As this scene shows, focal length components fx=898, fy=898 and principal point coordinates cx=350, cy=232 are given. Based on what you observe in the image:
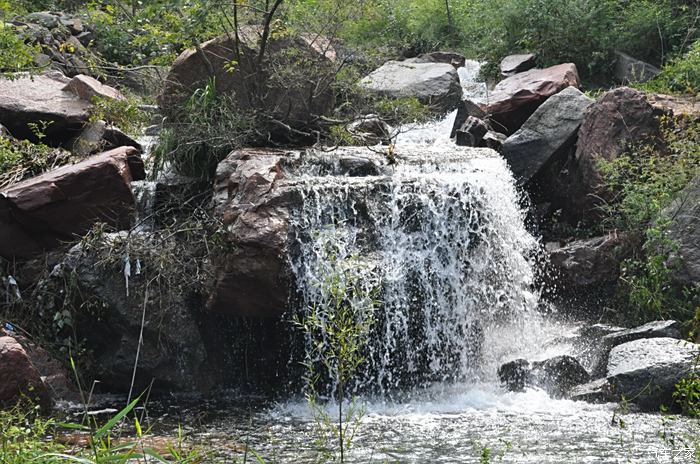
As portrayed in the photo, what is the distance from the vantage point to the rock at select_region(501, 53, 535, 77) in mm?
Result: 13422

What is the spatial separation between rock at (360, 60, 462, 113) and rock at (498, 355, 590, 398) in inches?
215

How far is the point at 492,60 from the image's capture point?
1479cm

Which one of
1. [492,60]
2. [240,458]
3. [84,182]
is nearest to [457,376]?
[240,458]

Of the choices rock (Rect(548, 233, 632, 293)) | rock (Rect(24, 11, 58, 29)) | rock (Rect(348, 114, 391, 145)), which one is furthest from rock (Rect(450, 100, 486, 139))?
rock (Rect(24, 11, 58, 29))

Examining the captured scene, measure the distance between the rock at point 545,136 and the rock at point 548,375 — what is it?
275 cm

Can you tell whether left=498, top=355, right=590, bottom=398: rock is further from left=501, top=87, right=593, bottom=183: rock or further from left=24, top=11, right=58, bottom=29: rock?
left=24, top=11, right=58, bottom=29: rock

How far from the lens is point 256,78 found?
9922 millimetres

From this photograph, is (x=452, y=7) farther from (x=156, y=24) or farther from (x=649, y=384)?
(x=649, y=384)

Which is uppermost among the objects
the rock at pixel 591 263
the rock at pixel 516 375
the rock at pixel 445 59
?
the rock at pixel 445 59

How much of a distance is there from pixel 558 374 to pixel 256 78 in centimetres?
464

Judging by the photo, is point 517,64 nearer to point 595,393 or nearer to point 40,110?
point 40,110

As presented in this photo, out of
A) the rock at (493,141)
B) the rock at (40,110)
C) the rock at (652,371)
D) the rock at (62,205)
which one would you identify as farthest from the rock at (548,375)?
the rock at (40,110)

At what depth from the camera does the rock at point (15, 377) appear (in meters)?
6.83

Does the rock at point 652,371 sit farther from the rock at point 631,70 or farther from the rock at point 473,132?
the rock at point 631,70
